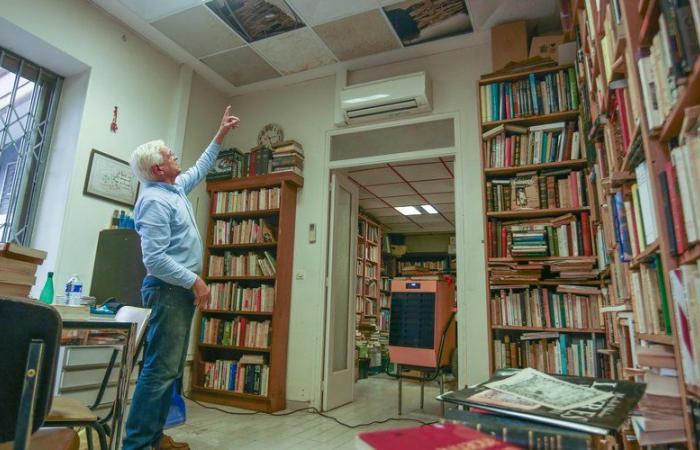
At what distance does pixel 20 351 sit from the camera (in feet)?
3.07

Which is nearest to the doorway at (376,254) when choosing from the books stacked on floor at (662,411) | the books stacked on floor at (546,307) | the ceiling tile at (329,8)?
the ceiling tile at (329,8)

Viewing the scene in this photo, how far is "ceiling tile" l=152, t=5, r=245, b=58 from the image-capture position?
→ 131 inches

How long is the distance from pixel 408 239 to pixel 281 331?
5517mm

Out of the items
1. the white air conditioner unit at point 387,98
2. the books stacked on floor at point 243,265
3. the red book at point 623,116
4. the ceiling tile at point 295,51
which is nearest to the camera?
the red book at point 623,116

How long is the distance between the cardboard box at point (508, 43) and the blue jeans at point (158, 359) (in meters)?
2.78

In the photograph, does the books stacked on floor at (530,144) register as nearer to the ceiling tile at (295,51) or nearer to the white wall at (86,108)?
the ceiling tile at (295,51)

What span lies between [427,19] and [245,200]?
2190mm

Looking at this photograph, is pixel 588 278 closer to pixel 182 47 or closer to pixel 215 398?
pixel 215 398

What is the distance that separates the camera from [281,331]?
3.59 meters

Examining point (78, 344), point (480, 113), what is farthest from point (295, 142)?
point (78, 344)

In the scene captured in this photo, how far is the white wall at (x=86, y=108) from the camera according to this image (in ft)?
9.56

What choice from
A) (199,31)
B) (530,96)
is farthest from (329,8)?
(530,96)

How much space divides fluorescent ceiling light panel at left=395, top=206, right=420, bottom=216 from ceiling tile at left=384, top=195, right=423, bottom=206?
19cm

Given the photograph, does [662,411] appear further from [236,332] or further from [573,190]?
[236,332]
